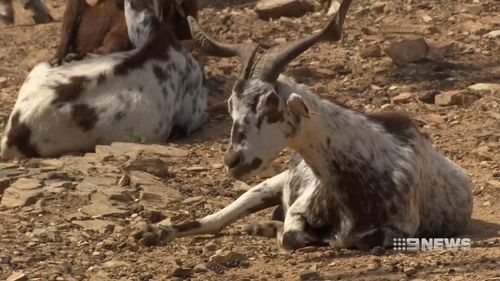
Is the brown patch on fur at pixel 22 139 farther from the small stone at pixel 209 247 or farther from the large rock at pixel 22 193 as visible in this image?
the small stone at pixel 209 247

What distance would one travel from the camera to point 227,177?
10.1 metres

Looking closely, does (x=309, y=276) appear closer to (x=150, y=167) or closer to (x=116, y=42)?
(x=150, y=167)

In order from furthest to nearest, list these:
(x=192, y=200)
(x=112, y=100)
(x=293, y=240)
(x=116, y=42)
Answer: (x=116, y=42) < (x=112, y=100) < (x=192, y=200) < (x=293, y=240)

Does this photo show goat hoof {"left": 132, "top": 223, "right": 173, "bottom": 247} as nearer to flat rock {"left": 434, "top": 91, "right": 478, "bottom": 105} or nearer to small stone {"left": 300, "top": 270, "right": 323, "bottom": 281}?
small stone {"left": 300, "top": 270, "right": 323, "bottom": 281}

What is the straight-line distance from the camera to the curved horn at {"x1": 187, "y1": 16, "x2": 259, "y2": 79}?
7.88 metres

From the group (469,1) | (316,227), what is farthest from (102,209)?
(469,1)

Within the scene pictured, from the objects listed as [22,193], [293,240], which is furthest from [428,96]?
[293,240]

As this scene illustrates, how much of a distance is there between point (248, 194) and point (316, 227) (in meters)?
0.73

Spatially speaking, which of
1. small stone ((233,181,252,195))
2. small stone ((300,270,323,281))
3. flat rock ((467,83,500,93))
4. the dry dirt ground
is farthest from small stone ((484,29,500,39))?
small stone ((300,270,323,281))

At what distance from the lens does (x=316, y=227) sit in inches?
320

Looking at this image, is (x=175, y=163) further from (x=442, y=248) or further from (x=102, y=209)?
(x=442, y=248)

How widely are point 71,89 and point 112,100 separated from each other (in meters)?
0.33

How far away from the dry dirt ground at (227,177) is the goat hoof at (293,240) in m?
0.07

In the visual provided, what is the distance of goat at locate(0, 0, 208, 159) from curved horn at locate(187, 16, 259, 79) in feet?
7.95
